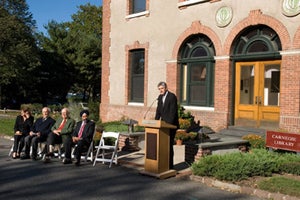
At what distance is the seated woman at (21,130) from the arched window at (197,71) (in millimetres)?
5867

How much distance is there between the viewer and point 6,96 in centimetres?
4088

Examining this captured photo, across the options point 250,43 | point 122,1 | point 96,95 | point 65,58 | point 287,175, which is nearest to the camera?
point 287,175

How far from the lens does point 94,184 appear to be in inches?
300

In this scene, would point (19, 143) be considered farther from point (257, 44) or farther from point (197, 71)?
point (257, 44)

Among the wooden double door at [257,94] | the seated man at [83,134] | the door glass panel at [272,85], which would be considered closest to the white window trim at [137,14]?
the wooden double door at [257,94]

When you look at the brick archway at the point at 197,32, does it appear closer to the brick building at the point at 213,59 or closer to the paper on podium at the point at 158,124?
the brick building at the point at 213,59

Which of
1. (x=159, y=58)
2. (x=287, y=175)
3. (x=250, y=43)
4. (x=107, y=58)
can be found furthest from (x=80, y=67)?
(x=287, y=175)

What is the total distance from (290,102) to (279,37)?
6.34 feet

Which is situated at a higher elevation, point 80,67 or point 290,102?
point 80,67

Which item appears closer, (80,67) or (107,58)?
(107,58)

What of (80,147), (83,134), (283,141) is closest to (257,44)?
(283,141)

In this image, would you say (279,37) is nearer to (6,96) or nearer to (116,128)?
(116,128)

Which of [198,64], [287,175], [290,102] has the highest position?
[198,64]

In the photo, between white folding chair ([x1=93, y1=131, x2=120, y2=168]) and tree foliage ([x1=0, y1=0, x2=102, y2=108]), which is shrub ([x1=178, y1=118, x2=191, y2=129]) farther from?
tree foliage ([x1=0, y1=0, x2=102, y2=108])
